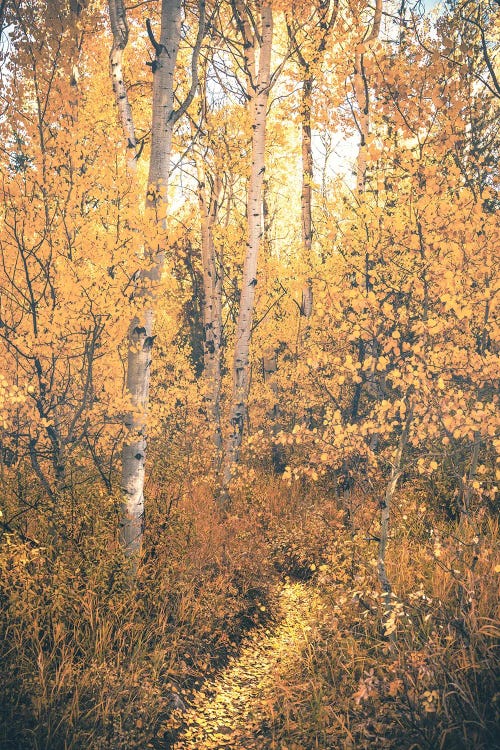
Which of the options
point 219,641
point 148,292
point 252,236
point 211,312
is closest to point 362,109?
point 252,236

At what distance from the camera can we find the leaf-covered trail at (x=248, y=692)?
12.3 ft

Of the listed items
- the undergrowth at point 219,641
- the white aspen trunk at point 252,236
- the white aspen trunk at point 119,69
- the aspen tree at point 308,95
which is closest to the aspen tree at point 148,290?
the undergrowth at point 219,641

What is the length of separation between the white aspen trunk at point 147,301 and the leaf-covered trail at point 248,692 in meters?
1.28

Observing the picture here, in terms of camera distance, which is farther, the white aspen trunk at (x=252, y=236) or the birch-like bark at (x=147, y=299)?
the white aspen trunk at (x=252, y=236)

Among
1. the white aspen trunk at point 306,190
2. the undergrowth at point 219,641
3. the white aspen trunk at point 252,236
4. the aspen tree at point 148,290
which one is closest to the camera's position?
the undergrowth at point 219,641

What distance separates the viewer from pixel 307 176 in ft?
32.1

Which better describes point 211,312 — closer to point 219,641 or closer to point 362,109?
point 362,109

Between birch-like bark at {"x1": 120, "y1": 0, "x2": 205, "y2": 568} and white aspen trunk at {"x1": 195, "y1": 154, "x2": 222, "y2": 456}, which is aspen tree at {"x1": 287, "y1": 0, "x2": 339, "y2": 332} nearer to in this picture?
white aspen trunk at {"x1": 195, "y1": 154, "x2": 222, "y2": 456}

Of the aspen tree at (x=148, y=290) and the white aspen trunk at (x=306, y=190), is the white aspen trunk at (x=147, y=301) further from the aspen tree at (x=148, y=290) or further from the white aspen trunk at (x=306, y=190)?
the white aspen trunk at (x=306, y=190)

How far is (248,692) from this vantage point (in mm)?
4293

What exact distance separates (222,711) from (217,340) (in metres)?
7.15

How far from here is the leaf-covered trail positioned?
12.3 feet

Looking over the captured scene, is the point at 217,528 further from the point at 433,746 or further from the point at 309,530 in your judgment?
the point at 433,746

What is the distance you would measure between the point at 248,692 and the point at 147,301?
338 cm
